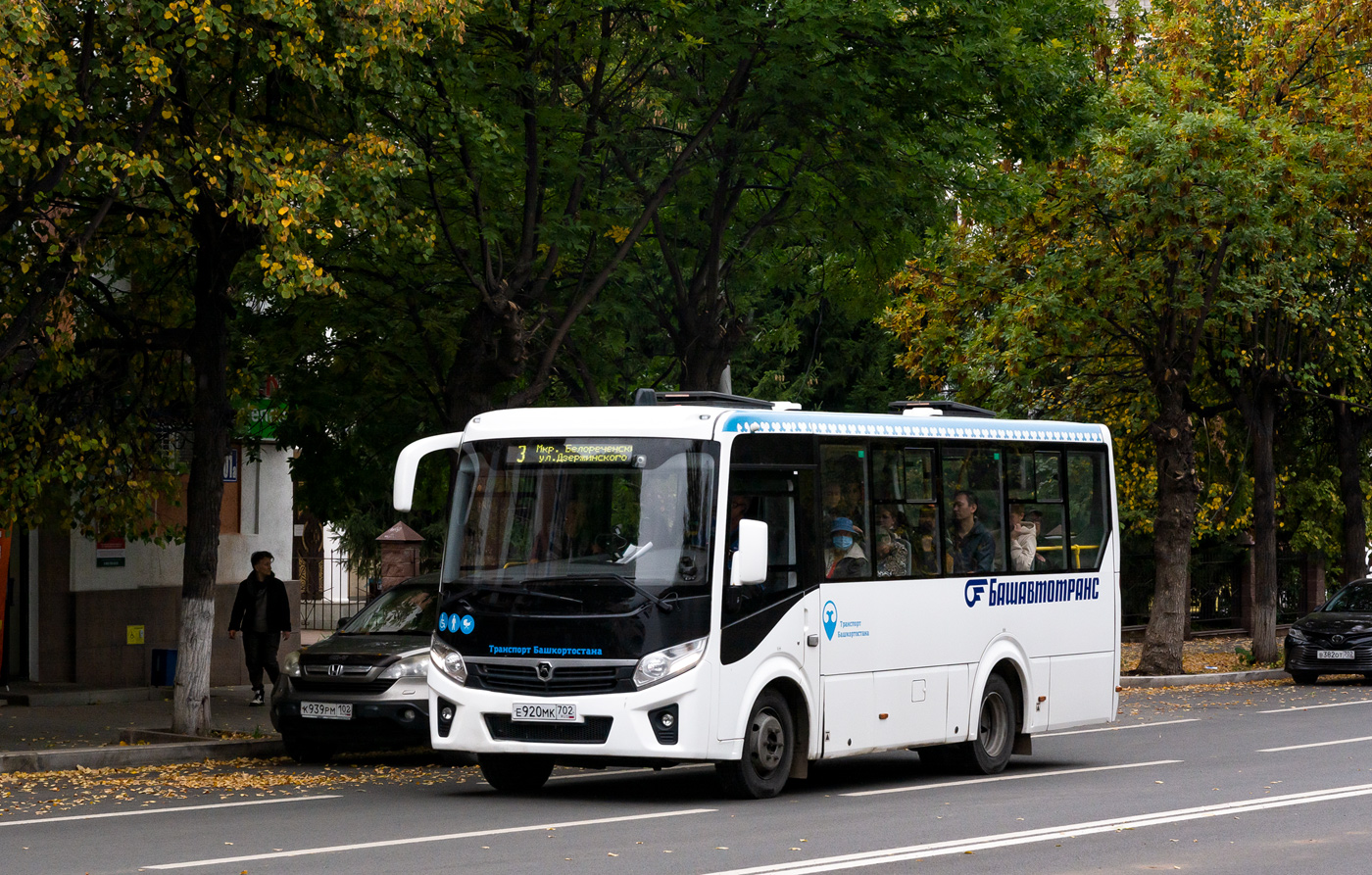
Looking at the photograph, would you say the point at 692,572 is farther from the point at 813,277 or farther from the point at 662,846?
the point at 813,277

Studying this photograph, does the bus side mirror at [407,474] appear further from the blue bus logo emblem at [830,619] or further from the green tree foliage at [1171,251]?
the green tree foliage at [1171,251]

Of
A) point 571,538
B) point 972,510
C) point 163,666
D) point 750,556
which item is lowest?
point 163,666

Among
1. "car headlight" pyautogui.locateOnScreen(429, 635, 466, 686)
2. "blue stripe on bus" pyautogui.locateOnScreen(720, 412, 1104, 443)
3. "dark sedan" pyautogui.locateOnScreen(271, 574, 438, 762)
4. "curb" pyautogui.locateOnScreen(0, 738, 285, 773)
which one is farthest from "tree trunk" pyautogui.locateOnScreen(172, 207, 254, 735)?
"blue stripe on bus" pyautogui.locateOnScreen(720, 412, 1104, 443)

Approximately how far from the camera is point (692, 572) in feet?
39.5

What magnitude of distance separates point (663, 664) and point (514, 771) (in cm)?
192

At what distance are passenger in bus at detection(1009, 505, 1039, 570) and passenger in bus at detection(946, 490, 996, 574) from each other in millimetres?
351

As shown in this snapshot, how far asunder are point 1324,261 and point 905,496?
1771cm

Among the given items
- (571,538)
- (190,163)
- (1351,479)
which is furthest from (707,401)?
(1351,479)

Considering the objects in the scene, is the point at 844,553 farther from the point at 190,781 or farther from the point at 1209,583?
the point at 1209,583

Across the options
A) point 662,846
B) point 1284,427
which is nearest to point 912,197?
point 662,846

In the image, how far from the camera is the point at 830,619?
42.7ft

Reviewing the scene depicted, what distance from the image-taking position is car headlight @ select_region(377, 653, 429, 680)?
1510cm

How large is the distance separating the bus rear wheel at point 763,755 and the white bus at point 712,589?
20mm

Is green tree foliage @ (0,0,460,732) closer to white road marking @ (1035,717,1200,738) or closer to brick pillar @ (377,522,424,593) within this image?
white road marking @ (1035,717,1200,738)
